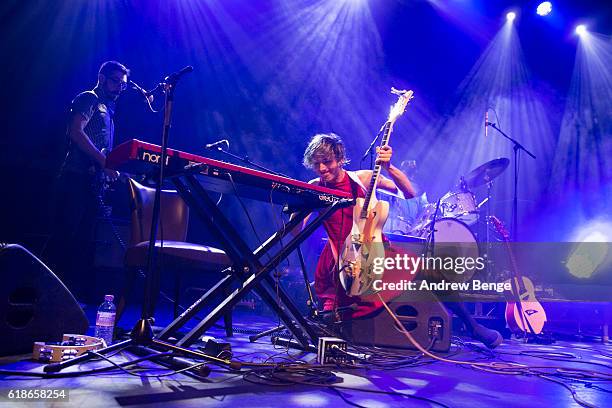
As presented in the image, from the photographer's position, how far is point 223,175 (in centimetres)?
233

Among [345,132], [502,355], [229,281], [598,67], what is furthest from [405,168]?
[229,281]

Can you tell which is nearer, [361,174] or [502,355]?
[502,355]

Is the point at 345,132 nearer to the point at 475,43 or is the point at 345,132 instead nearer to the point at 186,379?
the point at 475,43

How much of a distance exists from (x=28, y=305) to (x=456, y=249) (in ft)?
13.4

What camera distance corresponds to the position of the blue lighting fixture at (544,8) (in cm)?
678

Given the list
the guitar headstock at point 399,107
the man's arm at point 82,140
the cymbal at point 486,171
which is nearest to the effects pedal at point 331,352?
the guitar headstock at point 399,107

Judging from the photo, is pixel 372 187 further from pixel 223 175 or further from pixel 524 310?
pixel 524 310

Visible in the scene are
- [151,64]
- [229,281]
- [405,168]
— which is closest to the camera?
[229,281]

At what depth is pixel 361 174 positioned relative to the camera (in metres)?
4.04

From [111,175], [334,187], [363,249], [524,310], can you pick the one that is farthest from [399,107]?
[524,310]

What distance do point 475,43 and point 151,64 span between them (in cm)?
514

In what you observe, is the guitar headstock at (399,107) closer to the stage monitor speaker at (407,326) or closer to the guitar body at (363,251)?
the guitar body at (363,251)

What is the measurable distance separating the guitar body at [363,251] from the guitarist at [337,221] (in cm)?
13

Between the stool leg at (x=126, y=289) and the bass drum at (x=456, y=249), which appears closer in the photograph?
the stool leg at (x=126, y=289)
